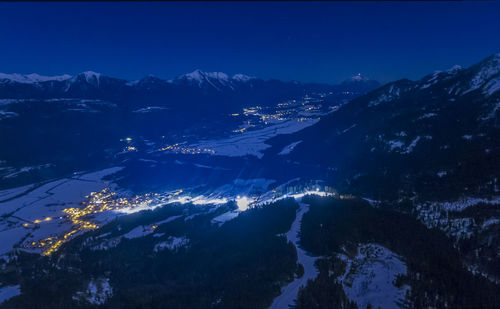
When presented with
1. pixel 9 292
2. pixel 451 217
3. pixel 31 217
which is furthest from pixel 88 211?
pixel 451 217

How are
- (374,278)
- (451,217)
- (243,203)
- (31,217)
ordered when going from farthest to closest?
(31,217)
(243,203)
(451,217)
(374,278)

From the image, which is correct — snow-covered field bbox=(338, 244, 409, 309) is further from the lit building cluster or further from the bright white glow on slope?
the lit building cluster

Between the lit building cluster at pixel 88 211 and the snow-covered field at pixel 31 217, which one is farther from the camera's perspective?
the snow-covered field at pixel 31 217

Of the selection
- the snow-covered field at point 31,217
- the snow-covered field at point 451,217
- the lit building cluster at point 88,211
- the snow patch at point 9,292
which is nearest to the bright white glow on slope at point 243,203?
the lit building cluster at point 88,211

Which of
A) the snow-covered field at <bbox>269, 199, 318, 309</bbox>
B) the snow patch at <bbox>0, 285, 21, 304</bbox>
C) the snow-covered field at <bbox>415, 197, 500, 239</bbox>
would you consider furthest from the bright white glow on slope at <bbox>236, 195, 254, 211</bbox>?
the snow patch at <bbox>0, 285, 21, 304</bbox>

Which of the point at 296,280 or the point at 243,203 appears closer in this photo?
the point at 296,280

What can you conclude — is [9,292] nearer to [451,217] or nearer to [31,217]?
[31,217]

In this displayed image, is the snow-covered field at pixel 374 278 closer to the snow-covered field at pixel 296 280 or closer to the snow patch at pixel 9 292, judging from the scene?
the snow-covered field at pixel 296 280

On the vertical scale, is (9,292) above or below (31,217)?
above

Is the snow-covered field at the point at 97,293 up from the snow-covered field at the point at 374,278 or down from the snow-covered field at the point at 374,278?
down

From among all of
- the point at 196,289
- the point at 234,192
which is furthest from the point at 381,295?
the point at 234,192

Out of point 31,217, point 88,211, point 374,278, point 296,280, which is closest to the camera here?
point 374,278
